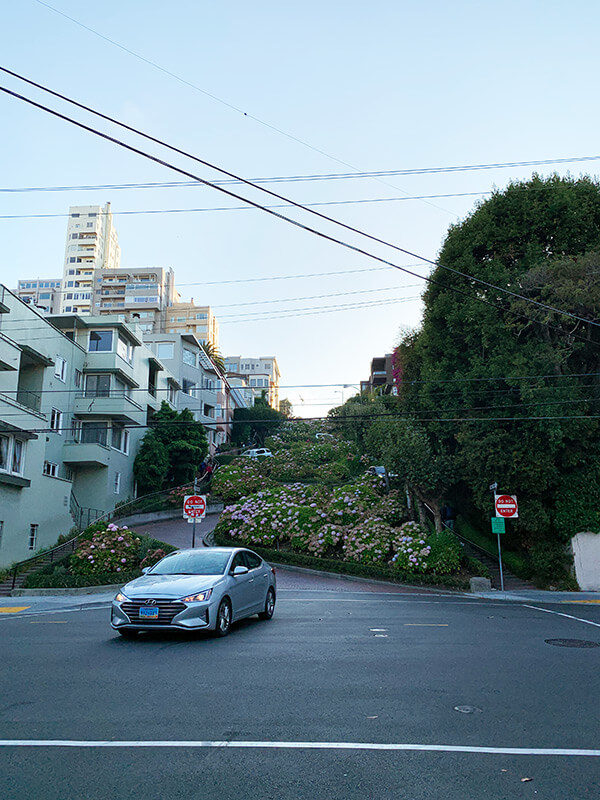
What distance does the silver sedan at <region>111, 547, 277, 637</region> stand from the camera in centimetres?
1048

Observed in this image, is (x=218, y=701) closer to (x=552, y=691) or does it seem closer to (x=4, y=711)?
(x=4, y=711)

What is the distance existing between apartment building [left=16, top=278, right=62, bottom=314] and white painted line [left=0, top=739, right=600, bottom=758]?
115 meters

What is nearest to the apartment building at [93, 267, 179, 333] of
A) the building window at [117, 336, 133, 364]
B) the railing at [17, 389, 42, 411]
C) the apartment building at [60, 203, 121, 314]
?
the apartment building at [60, 203, 121, 314]

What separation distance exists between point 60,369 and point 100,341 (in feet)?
13.7

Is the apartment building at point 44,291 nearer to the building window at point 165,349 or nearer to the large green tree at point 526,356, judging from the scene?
the building window at point 165,349

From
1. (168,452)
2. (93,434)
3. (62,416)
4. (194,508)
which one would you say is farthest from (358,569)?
(168,452)

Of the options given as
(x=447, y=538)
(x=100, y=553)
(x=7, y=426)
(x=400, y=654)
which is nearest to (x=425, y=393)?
(x=447, y=538)

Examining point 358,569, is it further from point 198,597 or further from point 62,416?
point 62,416

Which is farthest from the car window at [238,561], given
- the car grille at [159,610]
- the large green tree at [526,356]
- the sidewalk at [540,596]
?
the large green tree at [526,356]

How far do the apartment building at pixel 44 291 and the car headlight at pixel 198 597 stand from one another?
110 meters

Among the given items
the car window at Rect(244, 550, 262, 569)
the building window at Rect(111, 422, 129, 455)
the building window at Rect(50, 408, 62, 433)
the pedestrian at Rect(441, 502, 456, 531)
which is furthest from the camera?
the building window at Rect(111, 422, 129, 455)

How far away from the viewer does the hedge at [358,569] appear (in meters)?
23.3

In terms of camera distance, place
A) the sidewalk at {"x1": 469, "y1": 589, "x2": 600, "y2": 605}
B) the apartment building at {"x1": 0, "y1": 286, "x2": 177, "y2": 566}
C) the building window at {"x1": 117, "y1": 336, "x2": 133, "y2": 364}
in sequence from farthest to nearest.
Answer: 1. the building window at {"x1": 117, "y1": 336, "x2": 133, "y2": 364}
2. the apartment building at {"x1": 0, "y1": 286, "x2": 177, "y2": 566}
3. the sidewalk at {"x1": 469, "y1": 589, "x2": 600, "y2": 605}

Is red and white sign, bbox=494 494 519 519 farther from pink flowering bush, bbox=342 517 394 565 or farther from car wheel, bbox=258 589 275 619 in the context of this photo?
car wheel, bbox=258 589 275 619
